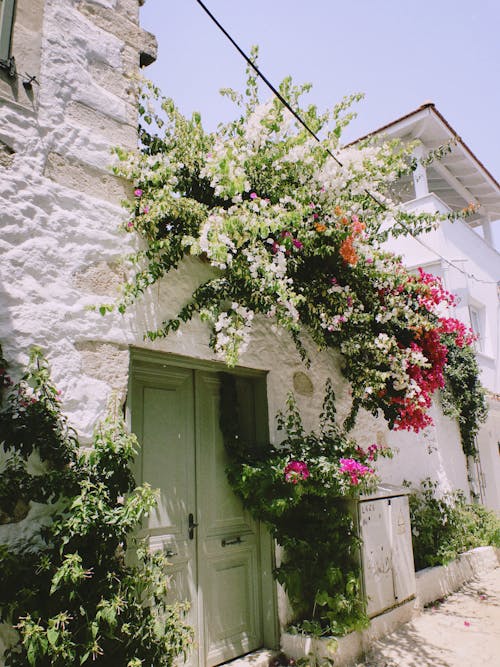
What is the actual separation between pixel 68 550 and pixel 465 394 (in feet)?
23.2

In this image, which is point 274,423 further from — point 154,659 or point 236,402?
point 154,659

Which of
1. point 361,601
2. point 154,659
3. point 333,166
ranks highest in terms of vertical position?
point 333,166

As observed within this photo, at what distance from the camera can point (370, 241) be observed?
4.52 metres

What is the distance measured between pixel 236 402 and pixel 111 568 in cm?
176

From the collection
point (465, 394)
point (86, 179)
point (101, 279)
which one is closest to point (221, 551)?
point (101, 279)

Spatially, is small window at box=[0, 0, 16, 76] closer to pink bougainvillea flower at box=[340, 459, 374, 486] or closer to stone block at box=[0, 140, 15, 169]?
stone block at box=[0, 140, 15, 169]

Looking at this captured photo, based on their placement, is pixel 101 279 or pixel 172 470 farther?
pixel 172 470

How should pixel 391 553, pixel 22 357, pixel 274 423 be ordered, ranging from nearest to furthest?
pixel 22 357 < pixel 274 423 < pixel 391 553

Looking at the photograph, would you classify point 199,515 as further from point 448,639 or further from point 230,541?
point 448,639

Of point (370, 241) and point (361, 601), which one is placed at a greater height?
point (370, 241)

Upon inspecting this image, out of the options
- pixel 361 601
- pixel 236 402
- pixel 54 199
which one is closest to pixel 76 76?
pixel 54 199

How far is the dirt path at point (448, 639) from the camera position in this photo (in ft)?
12.3

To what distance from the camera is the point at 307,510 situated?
12.7 ft

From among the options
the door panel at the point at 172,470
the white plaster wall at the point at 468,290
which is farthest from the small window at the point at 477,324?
the door panel at the point at 172,470
